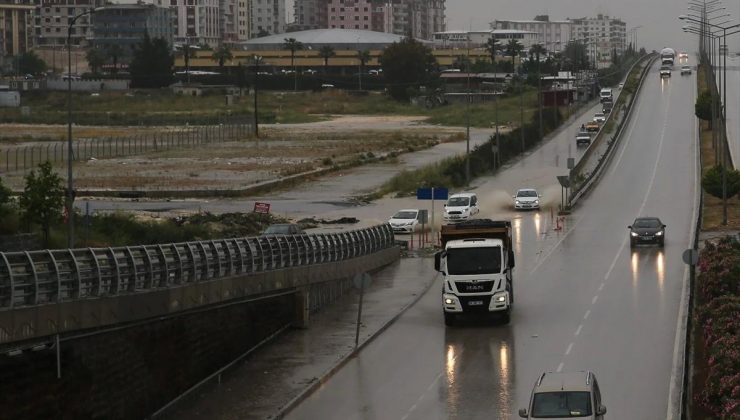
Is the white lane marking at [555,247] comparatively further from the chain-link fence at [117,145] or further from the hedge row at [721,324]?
the chain-link fence at [117,145]

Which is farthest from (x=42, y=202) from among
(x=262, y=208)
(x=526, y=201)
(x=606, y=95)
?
(x=606, y=95)

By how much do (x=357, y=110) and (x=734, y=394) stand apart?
167 meters

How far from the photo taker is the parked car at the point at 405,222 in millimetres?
60406

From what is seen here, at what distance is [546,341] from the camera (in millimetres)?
33375

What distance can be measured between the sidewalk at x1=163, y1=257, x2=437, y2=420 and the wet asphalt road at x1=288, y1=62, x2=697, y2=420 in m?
0.52

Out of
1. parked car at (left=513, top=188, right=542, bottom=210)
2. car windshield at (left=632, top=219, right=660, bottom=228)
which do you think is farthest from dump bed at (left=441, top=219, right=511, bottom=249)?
parked car at (left=513, top=188, right=542, bottom=210)

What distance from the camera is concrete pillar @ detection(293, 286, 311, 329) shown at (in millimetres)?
37438

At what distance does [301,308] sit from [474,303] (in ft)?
15.2

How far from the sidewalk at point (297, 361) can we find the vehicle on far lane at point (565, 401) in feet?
19.8

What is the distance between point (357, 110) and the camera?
188125 millimetres

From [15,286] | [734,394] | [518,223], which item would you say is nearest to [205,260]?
[15,286]

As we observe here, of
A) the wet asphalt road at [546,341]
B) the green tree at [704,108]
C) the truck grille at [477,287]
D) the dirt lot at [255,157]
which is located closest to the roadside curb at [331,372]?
the wet asphalt road at [546,341]

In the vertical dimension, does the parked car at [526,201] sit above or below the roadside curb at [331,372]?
above

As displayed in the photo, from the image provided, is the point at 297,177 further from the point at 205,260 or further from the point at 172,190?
the point at 205,260
